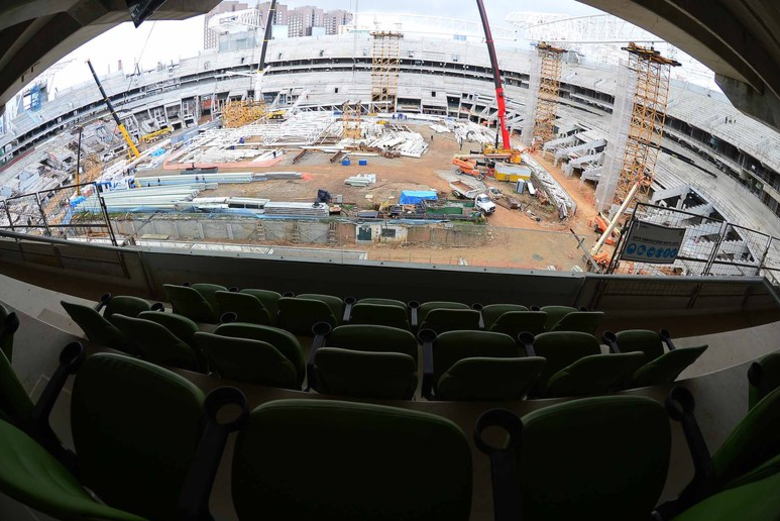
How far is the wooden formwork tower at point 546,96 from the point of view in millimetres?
21141

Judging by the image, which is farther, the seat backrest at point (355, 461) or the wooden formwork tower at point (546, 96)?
the wooden formwork tower at point (546, 96)

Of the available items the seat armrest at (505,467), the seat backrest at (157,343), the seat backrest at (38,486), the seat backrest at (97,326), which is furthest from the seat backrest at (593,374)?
the seat backrest at (97,326)

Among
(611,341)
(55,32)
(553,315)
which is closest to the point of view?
(611,341)

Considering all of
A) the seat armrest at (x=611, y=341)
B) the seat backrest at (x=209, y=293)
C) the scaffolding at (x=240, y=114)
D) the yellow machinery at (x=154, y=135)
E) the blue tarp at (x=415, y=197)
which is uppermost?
the seat armrest at (x=611, y=341)

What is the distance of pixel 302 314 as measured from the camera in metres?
1.83

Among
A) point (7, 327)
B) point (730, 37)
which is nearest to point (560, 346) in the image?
point (7, 327)

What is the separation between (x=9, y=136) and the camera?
19328 mm

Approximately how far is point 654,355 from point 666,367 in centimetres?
35

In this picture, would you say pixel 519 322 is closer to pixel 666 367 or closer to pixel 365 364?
pixel 666 367

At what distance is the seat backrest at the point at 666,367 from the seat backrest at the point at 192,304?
182 centimetres

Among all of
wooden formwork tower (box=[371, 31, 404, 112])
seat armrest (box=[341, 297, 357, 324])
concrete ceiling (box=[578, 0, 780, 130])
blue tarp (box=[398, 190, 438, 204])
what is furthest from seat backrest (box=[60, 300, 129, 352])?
wooden formwork tower (box=[371, 31, 404, 112])

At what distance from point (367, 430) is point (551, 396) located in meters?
0.88

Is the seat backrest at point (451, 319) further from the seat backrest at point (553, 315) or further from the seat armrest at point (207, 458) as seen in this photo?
the seat armrest at point (207, 458)

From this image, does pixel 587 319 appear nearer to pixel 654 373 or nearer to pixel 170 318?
pixel 654 373
